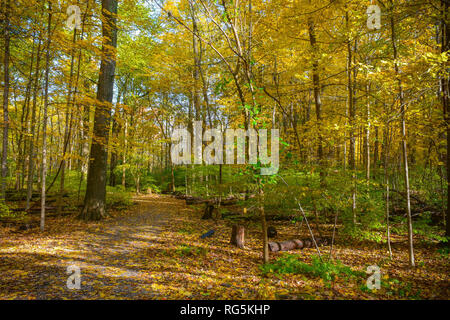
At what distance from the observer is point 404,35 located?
522 centimetres

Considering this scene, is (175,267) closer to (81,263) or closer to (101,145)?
(81,263)

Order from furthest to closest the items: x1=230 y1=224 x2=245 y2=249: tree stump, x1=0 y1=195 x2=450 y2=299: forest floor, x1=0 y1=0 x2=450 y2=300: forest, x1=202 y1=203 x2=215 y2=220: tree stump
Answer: x1=202 y1=203 x2=215 y2=220: tree stump
x1=230 y1=224 x2=245 y2=249: tree stump
x1=0 y1=0 x2=450 y2=300: forest
x1=0 y1=195 x2=450 y2=299: forest floor

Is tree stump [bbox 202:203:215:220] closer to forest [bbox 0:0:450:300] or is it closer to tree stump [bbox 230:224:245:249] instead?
forest [bbox 0:0:450:300]

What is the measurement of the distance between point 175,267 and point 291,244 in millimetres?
3172

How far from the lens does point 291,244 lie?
5832 mm

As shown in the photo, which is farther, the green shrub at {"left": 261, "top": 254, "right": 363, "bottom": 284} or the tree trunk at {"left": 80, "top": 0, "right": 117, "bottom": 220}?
the tree trunk at {"left": 80, "top": 0, "right": 117, "bottom": 220}

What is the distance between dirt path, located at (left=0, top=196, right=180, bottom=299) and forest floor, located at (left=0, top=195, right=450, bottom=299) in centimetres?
1

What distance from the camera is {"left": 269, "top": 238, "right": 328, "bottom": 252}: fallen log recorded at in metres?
5.63

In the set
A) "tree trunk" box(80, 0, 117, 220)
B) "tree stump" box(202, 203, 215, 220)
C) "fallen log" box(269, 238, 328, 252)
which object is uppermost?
"tree trunk" box(80, 0, 117, 220)

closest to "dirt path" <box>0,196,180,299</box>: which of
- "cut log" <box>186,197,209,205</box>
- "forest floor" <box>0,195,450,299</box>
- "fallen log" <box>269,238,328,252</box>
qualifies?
"forest floor" <box>0,195,450,299</box>

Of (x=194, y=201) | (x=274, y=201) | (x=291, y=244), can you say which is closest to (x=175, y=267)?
(x=274, y=201)

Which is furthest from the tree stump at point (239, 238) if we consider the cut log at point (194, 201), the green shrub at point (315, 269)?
the cut log at point (194, 201)

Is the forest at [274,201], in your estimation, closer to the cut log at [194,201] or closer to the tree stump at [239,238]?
the tree stump at [239,238]
